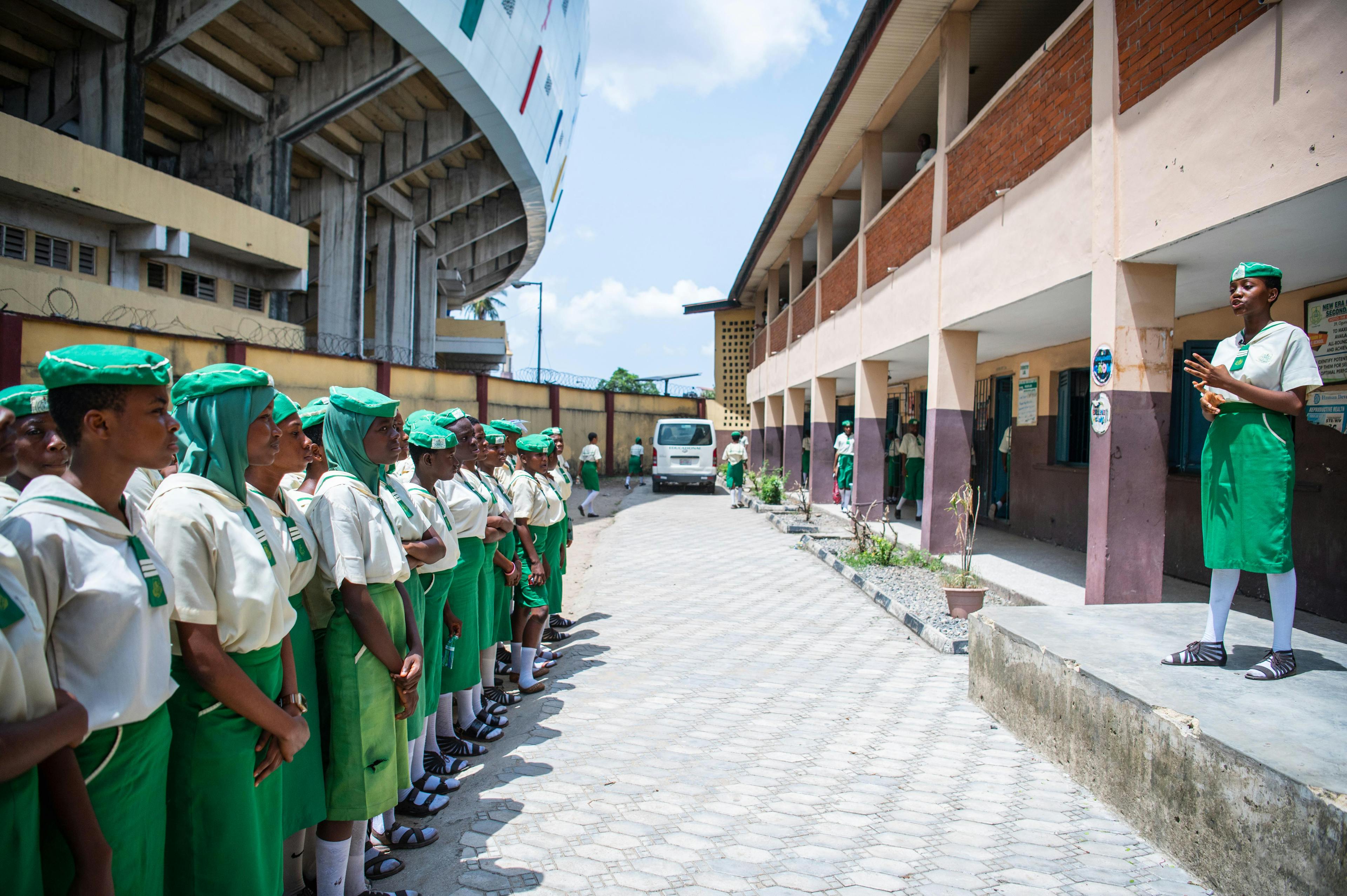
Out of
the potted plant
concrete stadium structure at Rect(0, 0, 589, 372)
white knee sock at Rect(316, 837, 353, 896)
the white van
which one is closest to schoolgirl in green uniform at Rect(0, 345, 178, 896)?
white knee sock at Rect(316, 837, 353, 896)

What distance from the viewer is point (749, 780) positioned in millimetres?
3904

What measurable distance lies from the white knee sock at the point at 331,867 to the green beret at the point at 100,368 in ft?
5.76

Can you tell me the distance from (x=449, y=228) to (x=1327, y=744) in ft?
98.4

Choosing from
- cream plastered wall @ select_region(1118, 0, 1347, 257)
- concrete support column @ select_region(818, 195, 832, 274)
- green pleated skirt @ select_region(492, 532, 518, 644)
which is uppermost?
concrete support column @ select_region(818, 195, 832, 274)

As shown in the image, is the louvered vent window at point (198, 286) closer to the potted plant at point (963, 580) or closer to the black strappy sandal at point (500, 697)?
the black strappy sandal at point (500, 697)

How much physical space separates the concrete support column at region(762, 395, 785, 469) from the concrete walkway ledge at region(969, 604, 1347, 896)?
729 inches

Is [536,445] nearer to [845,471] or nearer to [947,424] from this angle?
[947,424]

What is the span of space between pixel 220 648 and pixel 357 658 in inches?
31.1

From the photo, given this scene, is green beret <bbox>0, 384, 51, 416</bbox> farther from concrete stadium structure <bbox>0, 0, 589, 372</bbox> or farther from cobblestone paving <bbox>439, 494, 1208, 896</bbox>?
concrete stadium structure <bbox>0, 0, 589, 372</bbox>

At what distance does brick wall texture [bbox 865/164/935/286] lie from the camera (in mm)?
9664

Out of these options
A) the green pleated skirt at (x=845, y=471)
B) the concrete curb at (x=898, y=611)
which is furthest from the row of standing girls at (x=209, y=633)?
the green pleated skirt at (x=845, y=471)

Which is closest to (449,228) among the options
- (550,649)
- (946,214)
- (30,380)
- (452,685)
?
(30,380)

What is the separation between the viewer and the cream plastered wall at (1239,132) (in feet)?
12.7

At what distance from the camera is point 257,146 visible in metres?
17.7
